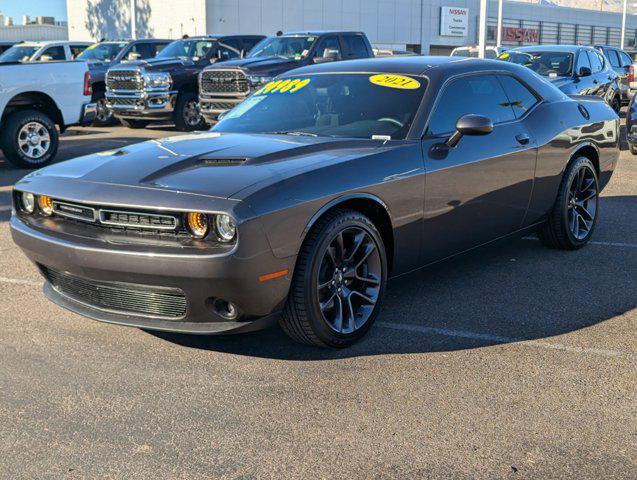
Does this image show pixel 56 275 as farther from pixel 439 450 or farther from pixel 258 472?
pixel 439 450

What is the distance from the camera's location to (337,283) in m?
4.41

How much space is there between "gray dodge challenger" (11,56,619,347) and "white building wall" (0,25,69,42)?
70252mm

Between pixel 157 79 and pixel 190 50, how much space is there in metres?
1.78

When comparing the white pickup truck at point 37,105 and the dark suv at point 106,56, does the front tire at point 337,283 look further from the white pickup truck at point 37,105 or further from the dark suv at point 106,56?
the dark suv at point 106,56

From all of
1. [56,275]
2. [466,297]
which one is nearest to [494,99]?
[466,297]

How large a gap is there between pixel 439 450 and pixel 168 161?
7.04 ft

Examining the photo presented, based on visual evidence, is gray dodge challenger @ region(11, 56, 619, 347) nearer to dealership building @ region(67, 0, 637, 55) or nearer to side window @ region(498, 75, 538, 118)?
side window @ region(498, 75, 538, 118)

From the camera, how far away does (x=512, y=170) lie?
568 centimetres

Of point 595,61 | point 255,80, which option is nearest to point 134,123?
point 255,80

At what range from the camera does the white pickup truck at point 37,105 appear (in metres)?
11.8

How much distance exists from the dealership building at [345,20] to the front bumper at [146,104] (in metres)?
22.2

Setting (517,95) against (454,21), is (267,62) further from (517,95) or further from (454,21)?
(454,21)

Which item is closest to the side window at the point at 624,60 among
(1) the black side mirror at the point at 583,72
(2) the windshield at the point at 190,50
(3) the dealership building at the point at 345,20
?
(1) the black side mirror at the point at 583,72

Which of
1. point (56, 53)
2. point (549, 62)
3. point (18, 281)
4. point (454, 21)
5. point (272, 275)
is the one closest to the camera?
point (272, 275)
